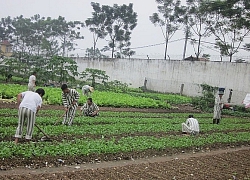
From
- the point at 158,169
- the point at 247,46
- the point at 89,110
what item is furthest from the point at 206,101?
the point at 158,169

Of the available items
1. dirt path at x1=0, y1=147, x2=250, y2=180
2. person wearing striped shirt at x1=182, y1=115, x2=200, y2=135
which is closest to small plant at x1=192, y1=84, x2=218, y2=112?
person wearing striped shirt at x1=182, y1=115, x2=200, y2=135

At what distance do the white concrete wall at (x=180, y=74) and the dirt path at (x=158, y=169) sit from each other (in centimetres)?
1977

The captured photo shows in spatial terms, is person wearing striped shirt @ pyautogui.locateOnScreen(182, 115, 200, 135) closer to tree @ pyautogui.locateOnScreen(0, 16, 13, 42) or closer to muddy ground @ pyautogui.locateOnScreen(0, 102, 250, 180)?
muddy ground @ pyautogui.locateOnScreen(0, 102, 250, 180)

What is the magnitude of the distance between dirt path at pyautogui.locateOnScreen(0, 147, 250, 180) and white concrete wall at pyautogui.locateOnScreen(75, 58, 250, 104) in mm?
19769

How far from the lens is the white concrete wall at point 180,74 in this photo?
2817cm

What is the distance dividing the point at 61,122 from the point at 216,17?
92.6ft

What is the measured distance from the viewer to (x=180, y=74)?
34688 mm

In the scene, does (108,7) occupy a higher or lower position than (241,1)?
higher

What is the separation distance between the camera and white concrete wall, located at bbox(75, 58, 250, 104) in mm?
28172

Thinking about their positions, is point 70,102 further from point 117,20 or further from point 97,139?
point 117,20

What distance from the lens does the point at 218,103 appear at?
55.6 ft

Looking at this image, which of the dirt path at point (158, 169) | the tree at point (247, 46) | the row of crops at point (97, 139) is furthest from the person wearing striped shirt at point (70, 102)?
the tree at point (247, 46)

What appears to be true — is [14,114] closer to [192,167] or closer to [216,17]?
[192,167]

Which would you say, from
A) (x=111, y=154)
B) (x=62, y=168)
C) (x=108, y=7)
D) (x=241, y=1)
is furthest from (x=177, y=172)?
(x=108, y=7)
